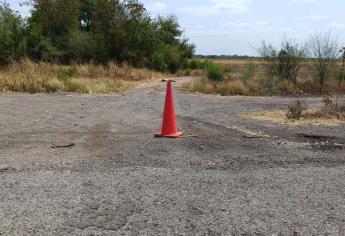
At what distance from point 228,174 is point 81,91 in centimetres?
1505

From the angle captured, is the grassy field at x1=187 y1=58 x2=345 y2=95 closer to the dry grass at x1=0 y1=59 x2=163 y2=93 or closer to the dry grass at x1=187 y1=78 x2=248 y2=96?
the dry grass at x1=187 y1=78 x2=248 y2=96

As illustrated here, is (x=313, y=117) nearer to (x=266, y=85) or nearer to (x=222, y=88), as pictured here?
(x=222, y=88)

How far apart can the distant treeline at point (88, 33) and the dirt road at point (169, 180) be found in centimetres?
2702

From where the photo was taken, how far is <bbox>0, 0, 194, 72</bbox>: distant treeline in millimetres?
37156

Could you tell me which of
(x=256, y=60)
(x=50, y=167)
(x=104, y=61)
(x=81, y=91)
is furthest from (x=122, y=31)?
(x=50, y=167)

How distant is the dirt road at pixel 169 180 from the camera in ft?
15.3

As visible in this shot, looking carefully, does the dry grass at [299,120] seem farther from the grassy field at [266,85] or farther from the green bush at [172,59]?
the green bush at [172,59]

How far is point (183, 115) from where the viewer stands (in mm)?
13531

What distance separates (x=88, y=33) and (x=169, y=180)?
3666cm

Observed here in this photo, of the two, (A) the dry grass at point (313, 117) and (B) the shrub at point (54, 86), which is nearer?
(A) the dry grass at point (313, 117)

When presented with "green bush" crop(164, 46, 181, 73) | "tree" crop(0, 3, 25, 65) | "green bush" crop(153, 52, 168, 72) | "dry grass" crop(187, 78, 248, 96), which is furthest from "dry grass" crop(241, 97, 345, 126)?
"green bush" crop(164, 46, 181, 73)

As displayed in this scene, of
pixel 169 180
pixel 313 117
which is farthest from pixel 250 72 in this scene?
pixel 169 180

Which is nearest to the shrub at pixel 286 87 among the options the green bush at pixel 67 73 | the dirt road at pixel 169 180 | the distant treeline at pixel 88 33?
the green bush at pixel 67 73

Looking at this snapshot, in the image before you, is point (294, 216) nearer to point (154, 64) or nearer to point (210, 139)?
point (210, 139)
